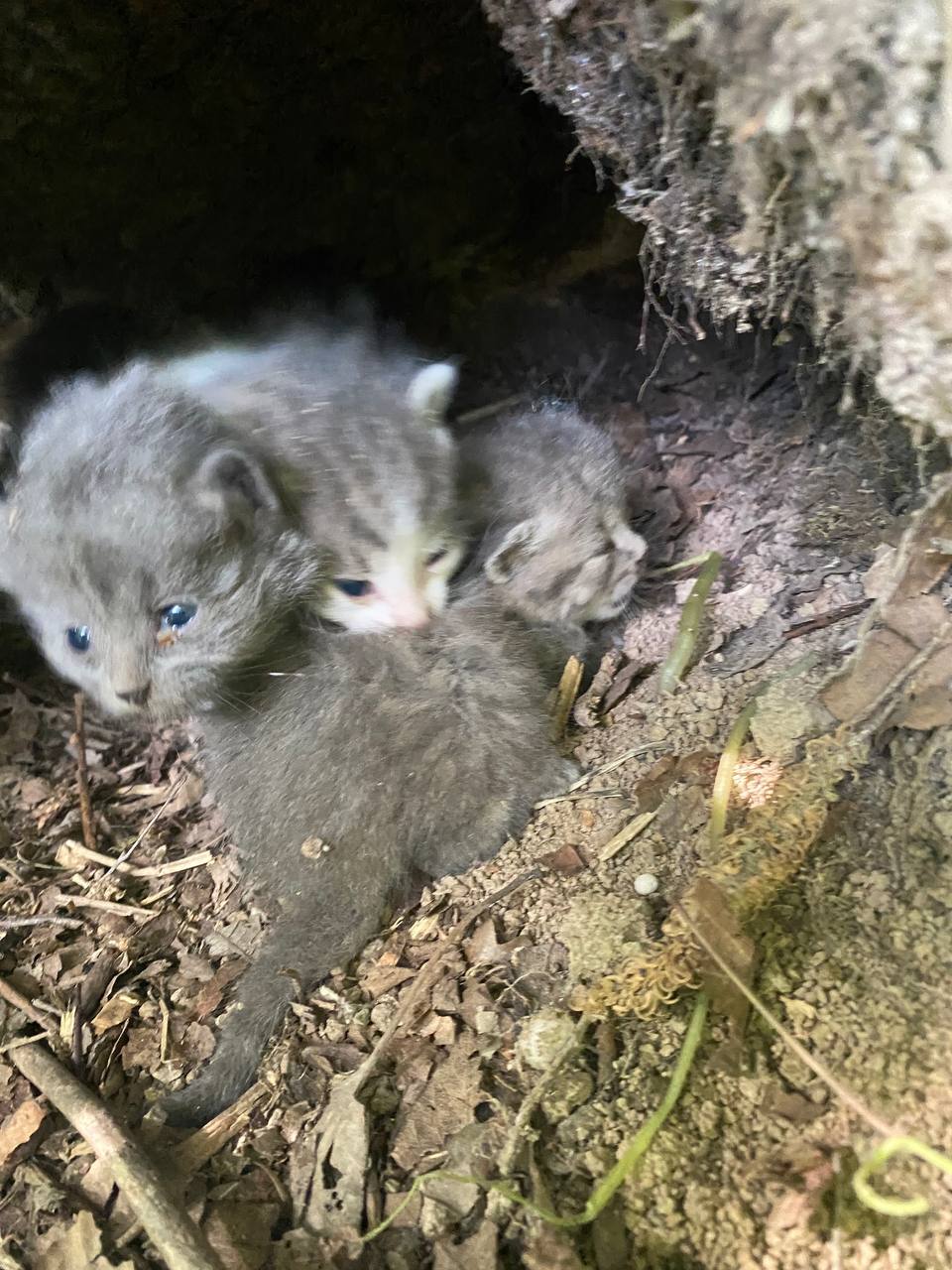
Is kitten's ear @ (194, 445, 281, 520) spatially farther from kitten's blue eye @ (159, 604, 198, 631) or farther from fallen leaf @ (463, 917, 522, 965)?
fallen leaf @ (463, 917, 522, 965)

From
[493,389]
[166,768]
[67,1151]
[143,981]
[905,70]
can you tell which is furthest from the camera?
[493,389]

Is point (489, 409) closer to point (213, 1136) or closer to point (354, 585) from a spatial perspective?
point (354, 585)

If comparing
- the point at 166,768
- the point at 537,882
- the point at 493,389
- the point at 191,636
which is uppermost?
the point at 191,636

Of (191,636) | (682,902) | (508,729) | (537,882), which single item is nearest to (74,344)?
(191,636)

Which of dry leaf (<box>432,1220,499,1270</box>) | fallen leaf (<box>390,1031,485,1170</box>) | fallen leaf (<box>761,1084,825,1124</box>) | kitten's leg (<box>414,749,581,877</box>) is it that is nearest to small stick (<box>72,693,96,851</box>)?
kitten's leg (<box>414,749,581,877</box>)

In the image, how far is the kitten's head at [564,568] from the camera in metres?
2.87

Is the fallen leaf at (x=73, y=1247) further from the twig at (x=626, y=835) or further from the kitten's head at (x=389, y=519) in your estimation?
the kitten's head at (x=389, y=519)

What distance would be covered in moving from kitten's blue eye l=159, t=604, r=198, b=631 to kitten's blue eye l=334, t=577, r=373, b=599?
44 centimetres

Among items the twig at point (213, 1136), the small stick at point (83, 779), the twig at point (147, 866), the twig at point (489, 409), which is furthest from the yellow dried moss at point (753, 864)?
the twig at point (489, 409)

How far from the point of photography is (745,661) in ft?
8.51

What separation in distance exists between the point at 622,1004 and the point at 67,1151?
1304 millimetres

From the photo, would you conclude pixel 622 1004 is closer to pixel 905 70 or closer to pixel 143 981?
pixel 143 981

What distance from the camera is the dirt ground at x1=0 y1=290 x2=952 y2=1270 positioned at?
1695 millimetres

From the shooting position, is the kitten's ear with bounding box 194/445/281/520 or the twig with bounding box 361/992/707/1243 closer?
the twig with bounding box 361/992/707/1243
